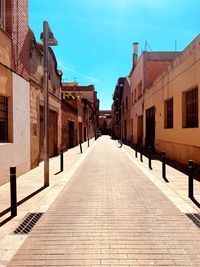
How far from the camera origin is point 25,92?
33.7 ft

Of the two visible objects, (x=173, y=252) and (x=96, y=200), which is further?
(x=96, y=200)

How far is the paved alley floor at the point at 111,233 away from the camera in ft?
11.5

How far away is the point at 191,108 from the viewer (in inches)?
478

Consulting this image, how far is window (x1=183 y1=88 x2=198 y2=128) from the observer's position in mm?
11635

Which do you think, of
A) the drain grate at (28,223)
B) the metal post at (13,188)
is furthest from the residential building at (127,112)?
the metal post at (13,188)

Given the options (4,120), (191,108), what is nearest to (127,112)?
(191,108)

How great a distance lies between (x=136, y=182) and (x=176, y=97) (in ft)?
23.1

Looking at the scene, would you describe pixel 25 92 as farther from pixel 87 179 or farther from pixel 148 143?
pixel 148 143

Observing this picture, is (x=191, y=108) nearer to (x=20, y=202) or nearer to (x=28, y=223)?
(x=20, y=202)

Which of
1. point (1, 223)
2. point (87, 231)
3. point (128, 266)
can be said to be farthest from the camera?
point (1, 223)

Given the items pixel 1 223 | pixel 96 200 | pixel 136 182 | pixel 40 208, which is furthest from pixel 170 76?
pixel 1 223

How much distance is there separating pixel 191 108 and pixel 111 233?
930 cm

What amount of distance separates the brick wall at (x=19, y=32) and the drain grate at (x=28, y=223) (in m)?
5.73

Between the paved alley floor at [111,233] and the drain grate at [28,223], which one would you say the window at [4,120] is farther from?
the drain grate at [28,223]
